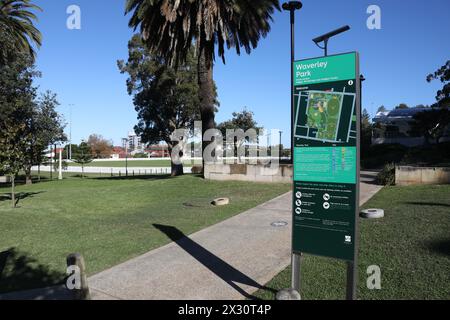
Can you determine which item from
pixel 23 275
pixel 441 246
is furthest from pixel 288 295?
pixel 23 275

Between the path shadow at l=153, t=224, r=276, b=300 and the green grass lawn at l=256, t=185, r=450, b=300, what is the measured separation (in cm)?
34

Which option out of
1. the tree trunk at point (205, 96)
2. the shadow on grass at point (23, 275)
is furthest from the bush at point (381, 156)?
the shadow on grass at point (23, 275)

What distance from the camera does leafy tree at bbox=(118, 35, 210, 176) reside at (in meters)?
30.8

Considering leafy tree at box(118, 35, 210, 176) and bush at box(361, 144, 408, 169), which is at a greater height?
leafy tree at box(118, 35, 210, 176)

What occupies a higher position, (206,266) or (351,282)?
(351,282)

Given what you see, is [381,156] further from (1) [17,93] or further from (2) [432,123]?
(1) [17,93]

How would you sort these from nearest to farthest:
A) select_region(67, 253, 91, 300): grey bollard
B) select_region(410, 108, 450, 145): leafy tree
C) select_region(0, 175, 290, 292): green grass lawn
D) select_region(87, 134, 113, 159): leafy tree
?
1. select_region(67, 253, 91, 300): grey bollard
2. select_region(0, 175, 290, 292): green grass lawn
3. select_region(410, 108, 450, 145): leafy tree
4. select_region(87, 134, 113, 159): leafy tree

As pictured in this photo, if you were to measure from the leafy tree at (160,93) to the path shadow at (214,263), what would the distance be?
68.5ft

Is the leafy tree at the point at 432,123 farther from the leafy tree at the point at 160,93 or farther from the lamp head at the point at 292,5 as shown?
the lamp head at the point at 292,5

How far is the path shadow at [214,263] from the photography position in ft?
20.0

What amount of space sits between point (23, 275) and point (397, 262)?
6647mm

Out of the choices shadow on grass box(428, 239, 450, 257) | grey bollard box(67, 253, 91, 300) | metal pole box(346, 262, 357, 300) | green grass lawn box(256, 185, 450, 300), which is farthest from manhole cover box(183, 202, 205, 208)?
metal pole box(346, 262, 357, 300)

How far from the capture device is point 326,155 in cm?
492

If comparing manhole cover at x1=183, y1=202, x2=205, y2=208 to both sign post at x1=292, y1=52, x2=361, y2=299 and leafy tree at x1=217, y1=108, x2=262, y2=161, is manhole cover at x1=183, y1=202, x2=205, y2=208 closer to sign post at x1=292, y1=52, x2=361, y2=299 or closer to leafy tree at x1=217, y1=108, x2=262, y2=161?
sign post at x1=292, y1=52, x2=361, y2=299
